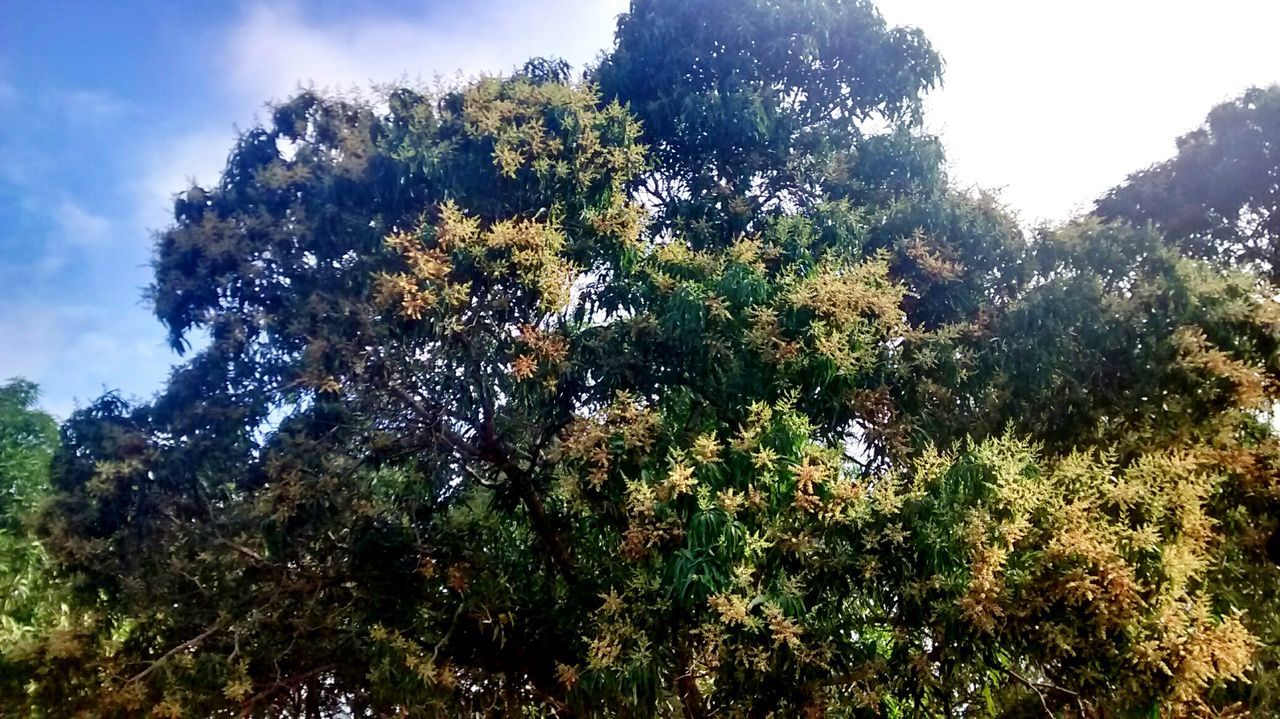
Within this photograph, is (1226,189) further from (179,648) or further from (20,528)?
(20,528)

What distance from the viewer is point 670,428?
544 centimetres

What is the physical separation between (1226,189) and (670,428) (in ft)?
17.0

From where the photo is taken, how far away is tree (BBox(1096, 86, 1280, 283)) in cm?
728

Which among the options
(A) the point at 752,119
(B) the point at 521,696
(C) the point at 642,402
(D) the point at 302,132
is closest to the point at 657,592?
(C) the point at 642,402

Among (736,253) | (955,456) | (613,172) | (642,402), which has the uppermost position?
(613,172)

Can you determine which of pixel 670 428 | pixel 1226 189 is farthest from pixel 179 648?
pixel 1226 189

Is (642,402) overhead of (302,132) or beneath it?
beneath

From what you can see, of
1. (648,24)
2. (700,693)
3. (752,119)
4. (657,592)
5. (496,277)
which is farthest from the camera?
(648,24)

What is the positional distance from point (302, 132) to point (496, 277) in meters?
1.92

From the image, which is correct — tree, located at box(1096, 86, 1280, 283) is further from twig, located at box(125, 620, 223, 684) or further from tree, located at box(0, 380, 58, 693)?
tree, located at box(0, 380, 58, 693)

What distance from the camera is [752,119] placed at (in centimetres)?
661

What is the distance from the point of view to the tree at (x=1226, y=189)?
7.28m

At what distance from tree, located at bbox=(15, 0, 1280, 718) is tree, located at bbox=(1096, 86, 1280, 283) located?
153 centimetres

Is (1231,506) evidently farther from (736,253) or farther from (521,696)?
(521,696)
